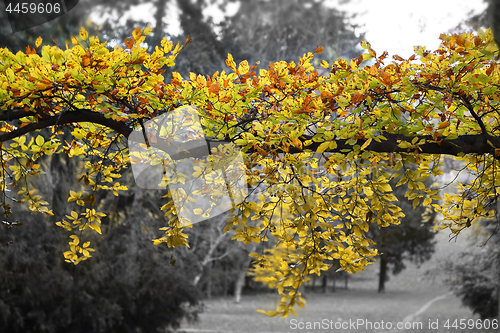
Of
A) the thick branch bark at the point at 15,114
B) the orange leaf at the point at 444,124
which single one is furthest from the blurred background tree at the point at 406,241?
the thick branch bark at the point at 15,114

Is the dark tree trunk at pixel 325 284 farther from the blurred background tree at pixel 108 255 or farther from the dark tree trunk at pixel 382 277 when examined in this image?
the blurred background tree at pixel 108 255

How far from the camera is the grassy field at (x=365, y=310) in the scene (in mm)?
7789

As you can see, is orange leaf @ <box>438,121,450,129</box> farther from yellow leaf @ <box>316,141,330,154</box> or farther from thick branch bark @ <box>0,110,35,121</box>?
thick branch bark @ <box>0,110,35,121</box>

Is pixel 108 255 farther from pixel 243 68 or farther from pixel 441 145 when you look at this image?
pixel 441 145

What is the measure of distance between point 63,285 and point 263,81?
4.44 meters

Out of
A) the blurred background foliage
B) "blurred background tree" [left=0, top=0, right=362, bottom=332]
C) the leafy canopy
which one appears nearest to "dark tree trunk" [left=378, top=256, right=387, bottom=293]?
the blurred background foliage

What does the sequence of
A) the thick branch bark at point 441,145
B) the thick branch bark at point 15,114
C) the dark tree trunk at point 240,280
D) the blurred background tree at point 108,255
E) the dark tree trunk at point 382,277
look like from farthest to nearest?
1. the dark tree trunk at point 240,280
2. the dark tree trunk at point 382,277
3. the blurred background tree at point 108,255
4. the thick branch bark at point 15,114
5. the thick branch bark at point 441,145

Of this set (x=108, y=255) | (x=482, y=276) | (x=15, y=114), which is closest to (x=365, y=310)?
(x=482, y=276)

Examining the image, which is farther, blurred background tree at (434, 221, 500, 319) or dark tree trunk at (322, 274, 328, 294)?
dark tree trunk at (322, 274, 328, 294)

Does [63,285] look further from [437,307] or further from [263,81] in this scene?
[437,307]

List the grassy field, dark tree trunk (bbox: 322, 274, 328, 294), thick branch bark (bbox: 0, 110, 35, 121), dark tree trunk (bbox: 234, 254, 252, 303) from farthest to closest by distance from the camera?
dark tree trunk (bbox: 322, 274, 328, 294) < dark tree trunk (bbox: 234, 254, 252, 303) < the grassy field < thick branch bark (bbox: 0, 110, 35, 121)

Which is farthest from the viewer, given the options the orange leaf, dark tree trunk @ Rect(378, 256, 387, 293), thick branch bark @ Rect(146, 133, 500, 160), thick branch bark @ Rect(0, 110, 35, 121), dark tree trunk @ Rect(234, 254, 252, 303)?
dark tree trunk @ Rect(234, 254, 252, 303)

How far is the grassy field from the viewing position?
7.79m

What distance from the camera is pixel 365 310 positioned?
27.0 ft
